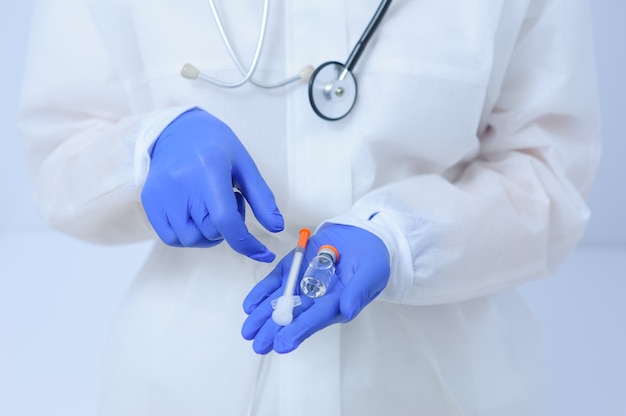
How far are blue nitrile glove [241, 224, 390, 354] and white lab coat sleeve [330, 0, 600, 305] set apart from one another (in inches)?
0.8

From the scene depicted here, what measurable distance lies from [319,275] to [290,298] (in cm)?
4

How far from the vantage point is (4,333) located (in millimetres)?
1324

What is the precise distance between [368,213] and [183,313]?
227 millimetres

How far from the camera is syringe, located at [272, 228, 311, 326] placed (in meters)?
0.60

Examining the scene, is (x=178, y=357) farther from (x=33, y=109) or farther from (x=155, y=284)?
(x=33, y=109)

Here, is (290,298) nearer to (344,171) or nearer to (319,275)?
(319,275)

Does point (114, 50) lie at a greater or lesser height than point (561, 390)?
greater

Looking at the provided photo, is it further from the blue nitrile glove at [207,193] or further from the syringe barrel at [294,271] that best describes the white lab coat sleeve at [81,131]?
the syringe barrel at [294,271]

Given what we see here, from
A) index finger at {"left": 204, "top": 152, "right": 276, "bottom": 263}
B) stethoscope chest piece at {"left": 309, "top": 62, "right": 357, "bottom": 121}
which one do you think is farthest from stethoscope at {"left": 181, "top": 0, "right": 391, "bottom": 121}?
index finger at {"left": 204, "top": 152, "right": 276, "bottom": 263}

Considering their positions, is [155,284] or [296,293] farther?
[155,284]

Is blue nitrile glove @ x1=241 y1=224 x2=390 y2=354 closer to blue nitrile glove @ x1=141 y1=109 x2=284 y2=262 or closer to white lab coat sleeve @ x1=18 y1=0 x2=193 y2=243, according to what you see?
blue nitrile glove @ x1=141 y1=109 x2=284 y2=262

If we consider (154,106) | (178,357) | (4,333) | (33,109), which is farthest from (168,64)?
(4,333)

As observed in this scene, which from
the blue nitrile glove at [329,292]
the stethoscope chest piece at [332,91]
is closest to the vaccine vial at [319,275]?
the blue nitrile glove at [329,292]

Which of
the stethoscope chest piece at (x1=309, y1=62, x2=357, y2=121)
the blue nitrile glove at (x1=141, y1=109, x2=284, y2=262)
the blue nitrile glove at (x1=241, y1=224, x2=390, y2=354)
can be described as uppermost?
the stethoscope chest piece at (x1=309, y1=62, x2=357, y2=121)
